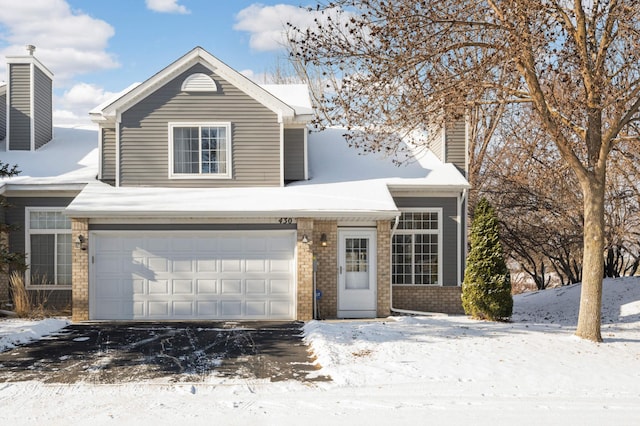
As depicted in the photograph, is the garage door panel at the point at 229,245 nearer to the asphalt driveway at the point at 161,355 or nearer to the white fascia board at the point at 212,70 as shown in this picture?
the asphalt driveway at the point at 161,355

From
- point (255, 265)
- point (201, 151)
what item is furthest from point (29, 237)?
point (255, 265)

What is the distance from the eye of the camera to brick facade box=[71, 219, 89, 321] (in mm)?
14523

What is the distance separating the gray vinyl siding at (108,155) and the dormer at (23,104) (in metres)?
3.28

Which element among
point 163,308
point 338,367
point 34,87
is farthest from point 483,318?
point 34,87

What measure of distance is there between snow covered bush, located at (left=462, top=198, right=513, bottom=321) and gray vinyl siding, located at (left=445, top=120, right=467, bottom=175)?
2.85 m

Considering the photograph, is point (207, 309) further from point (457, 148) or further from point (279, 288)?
point (457, 148)

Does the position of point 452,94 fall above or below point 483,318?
above

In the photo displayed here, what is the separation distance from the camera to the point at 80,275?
14578 mm

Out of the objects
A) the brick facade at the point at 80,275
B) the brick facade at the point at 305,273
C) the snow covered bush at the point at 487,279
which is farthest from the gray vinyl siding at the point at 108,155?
the snow covered bush at the point at 487,279

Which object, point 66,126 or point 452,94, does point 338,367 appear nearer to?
point 452,94

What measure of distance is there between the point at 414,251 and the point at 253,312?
474 centimetres

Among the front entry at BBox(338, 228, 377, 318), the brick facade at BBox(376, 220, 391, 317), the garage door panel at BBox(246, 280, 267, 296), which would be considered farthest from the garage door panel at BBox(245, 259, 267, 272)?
the brick facade at BBox(376, 220, 391, 317)

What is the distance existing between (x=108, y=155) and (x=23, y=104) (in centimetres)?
405

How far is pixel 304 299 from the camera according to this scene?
1474 cm
